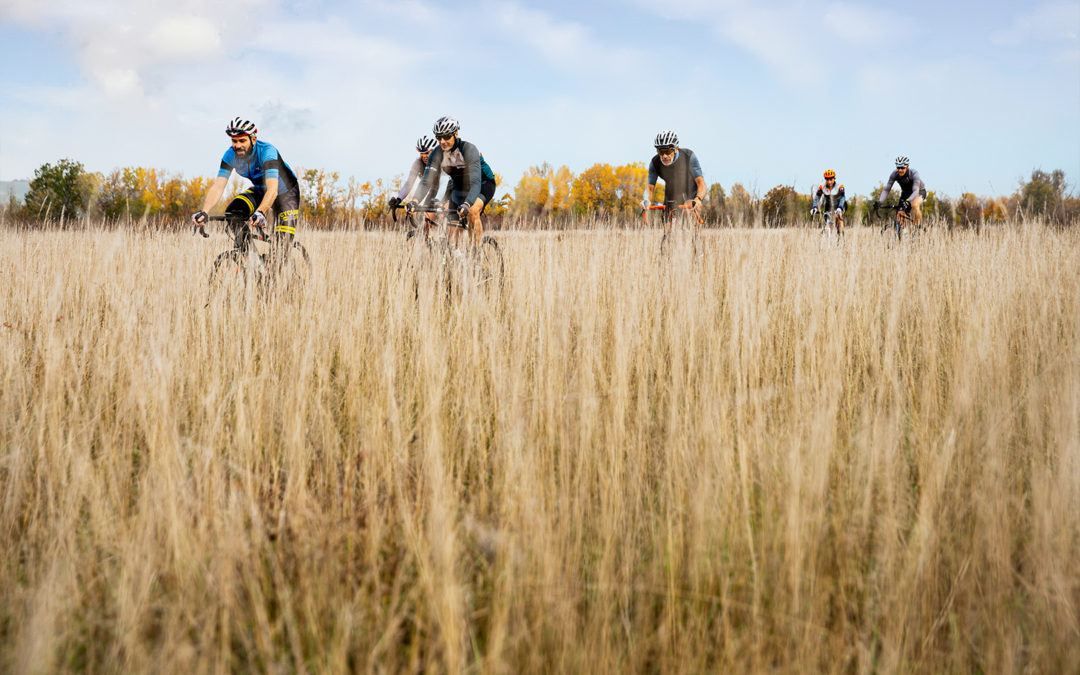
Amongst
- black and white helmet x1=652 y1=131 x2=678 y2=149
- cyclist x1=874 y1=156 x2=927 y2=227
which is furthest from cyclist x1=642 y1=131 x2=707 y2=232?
cyclist x1=874 y1=156 x2=927 y2=227

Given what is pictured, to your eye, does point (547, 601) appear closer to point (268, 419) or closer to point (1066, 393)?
point (268, 419)

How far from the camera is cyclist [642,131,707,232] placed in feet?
26.6

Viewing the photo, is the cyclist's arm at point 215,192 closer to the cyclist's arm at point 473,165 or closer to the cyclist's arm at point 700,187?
the cyclist's arm at point 473,165

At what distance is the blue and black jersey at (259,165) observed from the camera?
19.9 feet

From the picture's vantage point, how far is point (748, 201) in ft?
20.6

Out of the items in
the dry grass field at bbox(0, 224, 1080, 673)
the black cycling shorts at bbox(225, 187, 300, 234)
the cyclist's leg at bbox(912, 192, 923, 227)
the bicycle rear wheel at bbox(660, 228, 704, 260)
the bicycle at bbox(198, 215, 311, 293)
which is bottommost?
the dry grass field at bbox(0, 224, 1080, 673)

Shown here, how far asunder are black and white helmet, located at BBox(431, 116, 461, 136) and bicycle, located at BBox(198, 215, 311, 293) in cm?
208

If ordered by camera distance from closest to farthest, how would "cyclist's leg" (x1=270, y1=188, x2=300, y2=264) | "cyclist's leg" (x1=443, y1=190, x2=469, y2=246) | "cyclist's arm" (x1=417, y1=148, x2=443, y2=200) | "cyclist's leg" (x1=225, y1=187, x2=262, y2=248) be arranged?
"cyclist's leg" (x1=270, y1=188, x2=300, y2=264), "cyclist's leg" (x1=225, y1=187, x2=262, y2=248), "cyclist's leg" (x1=443, y1=190, x2=469, y2=246), "cyclist's arm" (x1=417, y1=148, x2=443, y2=200)

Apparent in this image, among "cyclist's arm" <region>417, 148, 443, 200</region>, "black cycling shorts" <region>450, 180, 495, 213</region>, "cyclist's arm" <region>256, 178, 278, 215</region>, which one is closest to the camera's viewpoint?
"cyclist's arm" <region>256, 178, 278, 215</region>

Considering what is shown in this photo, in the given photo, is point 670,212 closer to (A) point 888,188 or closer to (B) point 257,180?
(B) point 257,180

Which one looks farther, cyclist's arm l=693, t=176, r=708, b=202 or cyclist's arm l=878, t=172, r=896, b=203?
cyclist's arm l=878, t=172, r=896, b=203

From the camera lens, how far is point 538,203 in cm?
506

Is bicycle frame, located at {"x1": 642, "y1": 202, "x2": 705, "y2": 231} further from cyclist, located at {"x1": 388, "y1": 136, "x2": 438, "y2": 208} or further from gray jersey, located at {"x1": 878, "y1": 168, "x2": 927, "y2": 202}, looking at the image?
gray jersey, located at {"x1": 878, "y1": 168, "x2": 927, "y2": 202}

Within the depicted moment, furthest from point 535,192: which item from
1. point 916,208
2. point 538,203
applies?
point 916,208
